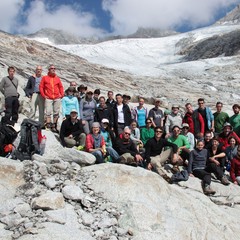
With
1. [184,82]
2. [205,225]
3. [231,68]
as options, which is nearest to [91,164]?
[205,225]

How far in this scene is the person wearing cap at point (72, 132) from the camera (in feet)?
32.6

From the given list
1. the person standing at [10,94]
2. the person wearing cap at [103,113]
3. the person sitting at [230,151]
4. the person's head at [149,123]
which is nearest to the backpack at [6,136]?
the person standing at [10,94]

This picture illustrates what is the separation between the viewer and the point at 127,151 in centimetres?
954

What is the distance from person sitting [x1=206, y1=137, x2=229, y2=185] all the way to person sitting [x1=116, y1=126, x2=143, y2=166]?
6.98 feet

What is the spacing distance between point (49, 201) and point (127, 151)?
347cm

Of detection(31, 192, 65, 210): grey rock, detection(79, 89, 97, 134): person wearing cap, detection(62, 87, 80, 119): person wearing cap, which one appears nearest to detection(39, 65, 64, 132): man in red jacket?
detection(62, 87, 80, 119): person wearing cap

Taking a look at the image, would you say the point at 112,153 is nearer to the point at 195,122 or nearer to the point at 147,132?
the point at 147,132

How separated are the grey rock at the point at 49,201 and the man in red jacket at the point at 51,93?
457 cm

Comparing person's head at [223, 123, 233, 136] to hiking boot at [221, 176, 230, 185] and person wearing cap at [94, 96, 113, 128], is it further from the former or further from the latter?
person wearing cap at [94, 96, 113, 128]

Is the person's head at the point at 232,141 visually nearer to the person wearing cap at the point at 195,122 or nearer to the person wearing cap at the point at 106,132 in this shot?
the person wearing cap at the point at 195,122

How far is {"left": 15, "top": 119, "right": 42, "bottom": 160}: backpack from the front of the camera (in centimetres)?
821

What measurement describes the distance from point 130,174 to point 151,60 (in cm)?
6476

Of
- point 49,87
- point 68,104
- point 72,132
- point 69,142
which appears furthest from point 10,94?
point 69,142

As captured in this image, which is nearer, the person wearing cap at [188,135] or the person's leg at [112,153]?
the person's leg at [112,153]
